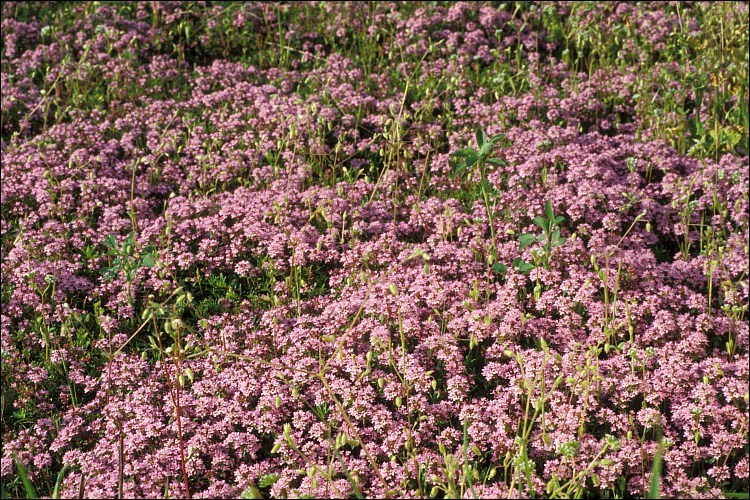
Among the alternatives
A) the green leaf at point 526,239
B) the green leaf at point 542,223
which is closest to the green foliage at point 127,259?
the green leaf at point 526,239

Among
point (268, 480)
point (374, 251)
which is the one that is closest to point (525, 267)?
point (374, 251)

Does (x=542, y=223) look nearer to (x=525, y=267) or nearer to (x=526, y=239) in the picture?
(x=526, y=239)

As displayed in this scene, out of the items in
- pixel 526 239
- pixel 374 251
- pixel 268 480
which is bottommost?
pixel 268 480

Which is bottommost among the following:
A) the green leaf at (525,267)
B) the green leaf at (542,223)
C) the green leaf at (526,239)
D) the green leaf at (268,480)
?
the green leaf at (268,480)

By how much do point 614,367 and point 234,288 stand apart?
2.80 meters

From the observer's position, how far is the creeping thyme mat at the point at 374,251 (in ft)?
15.1

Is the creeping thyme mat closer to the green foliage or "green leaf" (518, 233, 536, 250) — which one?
Answer: the green foliage

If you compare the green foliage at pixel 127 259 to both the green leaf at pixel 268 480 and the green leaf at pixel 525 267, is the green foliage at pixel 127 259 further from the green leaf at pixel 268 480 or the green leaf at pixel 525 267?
the green leaf at pixel 525 267

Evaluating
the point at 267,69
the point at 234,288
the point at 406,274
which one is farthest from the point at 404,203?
the point at 267,69

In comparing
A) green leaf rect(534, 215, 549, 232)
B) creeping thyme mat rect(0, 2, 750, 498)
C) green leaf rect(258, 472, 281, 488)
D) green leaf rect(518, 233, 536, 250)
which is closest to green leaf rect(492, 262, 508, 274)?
creeping thyme mat rect(0, 2, 750, 498)

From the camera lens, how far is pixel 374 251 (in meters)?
6.03

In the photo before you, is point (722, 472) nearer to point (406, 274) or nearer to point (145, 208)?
point (406, 274)

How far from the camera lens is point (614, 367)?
16.3 feet

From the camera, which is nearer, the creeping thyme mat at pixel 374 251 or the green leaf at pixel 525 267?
the creeping thyme mat at pixel 374 251
